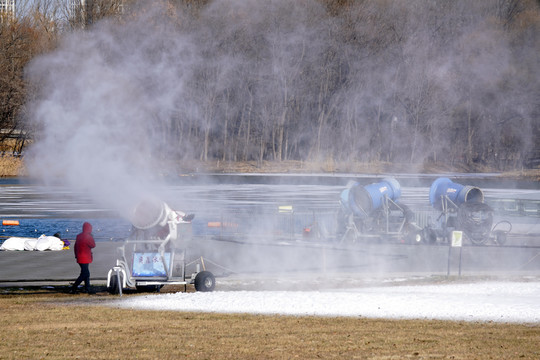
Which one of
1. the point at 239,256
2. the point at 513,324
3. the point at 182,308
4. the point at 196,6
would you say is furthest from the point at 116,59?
the point at 513,324

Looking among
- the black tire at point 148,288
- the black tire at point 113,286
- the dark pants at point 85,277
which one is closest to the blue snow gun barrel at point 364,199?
the black tire at point 148,288

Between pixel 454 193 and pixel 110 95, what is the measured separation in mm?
16376

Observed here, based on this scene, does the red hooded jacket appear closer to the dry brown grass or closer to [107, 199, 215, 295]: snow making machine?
[107, 199, 215, 295]: snow making machine

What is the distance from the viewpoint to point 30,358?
37.2ft

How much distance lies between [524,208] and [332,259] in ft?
71.2

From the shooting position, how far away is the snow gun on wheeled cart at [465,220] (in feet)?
110

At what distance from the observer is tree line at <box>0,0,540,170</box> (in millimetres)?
36031

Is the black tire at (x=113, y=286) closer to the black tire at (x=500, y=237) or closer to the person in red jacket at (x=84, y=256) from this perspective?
the person in red jacket at (x=84, y=256)

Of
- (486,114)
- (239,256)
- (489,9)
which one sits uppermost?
(489,9)

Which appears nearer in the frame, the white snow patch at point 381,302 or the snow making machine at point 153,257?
the white snow patch at point 381,302

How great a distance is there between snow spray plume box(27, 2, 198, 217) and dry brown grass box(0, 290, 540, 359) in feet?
47.0

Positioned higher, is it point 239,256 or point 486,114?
point 486,114

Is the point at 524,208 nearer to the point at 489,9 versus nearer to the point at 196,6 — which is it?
the point at 489,9

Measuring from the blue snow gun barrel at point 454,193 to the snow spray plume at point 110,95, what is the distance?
13.3 meters
